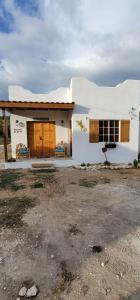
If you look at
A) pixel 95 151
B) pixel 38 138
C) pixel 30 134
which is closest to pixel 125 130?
pixel 95 151

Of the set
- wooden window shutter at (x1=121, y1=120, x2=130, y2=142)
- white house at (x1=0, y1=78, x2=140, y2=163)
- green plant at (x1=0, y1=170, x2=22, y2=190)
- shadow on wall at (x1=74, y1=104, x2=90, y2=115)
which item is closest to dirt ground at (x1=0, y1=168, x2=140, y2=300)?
green plant at (x1=0, y1=170, x2=22, y2=190)

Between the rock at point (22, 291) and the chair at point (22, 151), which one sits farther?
the chair at point (22, 151)

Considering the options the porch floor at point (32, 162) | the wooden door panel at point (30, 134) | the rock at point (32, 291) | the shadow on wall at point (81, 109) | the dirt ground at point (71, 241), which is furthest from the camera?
the wooden door panel at point (30, 134)

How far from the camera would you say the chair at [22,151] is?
9.74m

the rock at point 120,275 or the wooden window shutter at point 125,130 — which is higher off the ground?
the wooden window shutter at point 125,130

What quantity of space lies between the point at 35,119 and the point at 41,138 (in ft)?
3.68

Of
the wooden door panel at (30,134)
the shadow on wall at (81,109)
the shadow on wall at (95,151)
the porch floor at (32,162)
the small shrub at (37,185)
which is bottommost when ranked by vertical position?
the small shrub at (37,185)

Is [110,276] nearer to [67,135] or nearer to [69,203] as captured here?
[69,203]

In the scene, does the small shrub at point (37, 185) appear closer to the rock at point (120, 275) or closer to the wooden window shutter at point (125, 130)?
the rock at point (120, 275)

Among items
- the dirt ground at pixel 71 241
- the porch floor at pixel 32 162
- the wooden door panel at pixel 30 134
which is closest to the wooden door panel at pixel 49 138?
the wooden door panel at pixel 30 134

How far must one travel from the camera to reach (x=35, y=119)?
10570mm

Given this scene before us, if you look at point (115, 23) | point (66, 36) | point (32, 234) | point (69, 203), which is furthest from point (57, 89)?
point (32, 234)

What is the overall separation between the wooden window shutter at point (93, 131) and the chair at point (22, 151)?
133 inches

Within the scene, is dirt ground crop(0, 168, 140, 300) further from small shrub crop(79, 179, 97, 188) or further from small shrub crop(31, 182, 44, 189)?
small shrub crop(79, 179, 97, 188)
